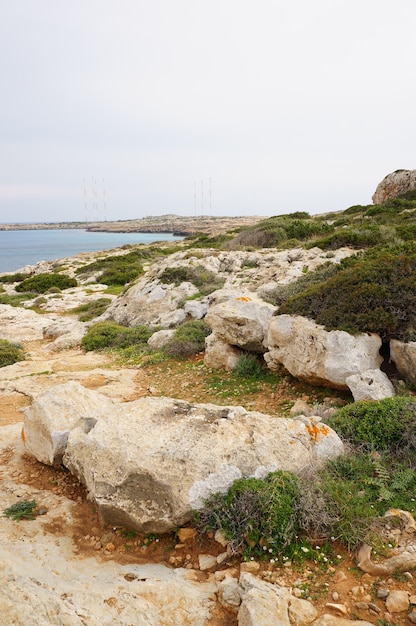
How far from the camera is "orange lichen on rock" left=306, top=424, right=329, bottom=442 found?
5305 mm

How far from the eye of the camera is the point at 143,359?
12.8 m

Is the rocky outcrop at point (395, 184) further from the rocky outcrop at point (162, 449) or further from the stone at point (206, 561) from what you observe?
the stone at point (206, 561)

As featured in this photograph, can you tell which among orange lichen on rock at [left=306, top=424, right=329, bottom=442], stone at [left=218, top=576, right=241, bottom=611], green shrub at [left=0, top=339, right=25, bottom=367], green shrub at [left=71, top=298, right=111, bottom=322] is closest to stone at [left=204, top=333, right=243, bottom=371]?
orange lichen on rock at [left=306, top=424, right=329, bottom=442]

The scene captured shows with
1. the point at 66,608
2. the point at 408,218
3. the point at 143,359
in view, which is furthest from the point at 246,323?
the point at 408,218

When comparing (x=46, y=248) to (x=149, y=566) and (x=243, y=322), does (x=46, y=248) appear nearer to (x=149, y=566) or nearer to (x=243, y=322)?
(x=243, y=322)

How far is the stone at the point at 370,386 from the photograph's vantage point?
6.80 metres

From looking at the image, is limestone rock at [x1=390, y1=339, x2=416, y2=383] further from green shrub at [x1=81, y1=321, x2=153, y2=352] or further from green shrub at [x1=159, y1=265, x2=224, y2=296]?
green shrub at [x1=159, y1=265, x2=224, y2=296]

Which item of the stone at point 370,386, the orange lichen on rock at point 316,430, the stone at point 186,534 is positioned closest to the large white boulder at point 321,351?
the stone at point 370,386

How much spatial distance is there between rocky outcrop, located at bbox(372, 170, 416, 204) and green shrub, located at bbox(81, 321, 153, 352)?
100 feet

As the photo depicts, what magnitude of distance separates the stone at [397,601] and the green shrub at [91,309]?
18.9 m

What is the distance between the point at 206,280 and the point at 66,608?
651 inches

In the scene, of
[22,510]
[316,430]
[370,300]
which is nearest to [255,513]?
[316,430]

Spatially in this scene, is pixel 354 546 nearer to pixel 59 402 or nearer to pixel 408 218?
pixel 59 402

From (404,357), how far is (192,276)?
1334 centimetres
